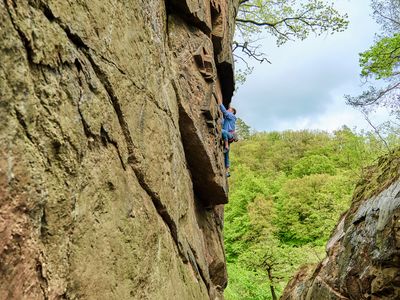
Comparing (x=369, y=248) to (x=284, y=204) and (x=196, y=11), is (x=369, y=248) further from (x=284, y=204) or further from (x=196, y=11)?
(x=284, y=204)

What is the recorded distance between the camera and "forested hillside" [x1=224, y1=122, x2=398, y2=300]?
20.3 metres

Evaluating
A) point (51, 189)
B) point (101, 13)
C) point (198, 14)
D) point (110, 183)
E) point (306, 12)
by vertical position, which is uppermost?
point (306, 12)

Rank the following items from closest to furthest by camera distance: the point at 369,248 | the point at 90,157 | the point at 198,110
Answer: the point at 90,157 → the point at 369,248 → the point at 198,110

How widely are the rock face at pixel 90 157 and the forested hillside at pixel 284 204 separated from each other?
24.6ft

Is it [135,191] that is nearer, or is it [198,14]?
[135,191]

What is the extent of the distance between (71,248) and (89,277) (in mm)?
373

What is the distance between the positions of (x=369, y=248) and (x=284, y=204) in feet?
81.1

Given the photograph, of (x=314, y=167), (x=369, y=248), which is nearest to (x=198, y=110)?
(x=369, y=248)

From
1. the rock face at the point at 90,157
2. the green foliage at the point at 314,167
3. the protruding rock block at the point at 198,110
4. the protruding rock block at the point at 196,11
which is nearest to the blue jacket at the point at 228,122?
the protruding rock block at the point at 198,110

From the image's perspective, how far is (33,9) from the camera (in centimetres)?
310

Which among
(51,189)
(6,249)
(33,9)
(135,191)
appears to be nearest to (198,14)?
(135,191)

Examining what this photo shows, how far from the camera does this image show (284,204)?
32031mm

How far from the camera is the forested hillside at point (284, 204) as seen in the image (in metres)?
20.3

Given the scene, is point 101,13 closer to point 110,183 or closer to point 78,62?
point 78,62
